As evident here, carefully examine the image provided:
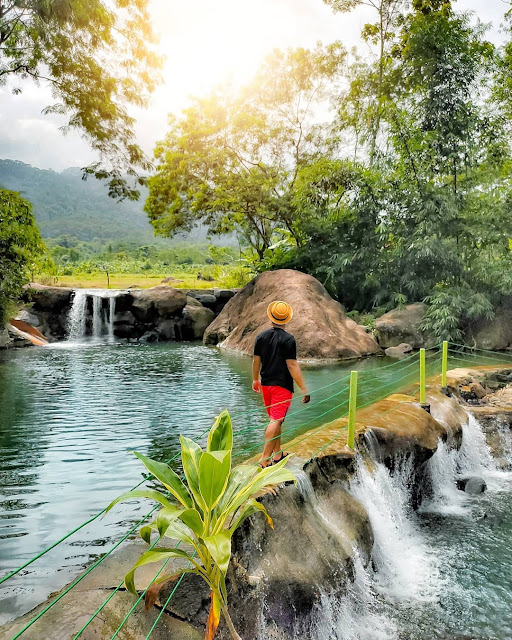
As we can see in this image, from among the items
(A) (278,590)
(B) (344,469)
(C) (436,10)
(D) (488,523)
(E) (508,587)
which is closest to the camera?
(A) (278,590)

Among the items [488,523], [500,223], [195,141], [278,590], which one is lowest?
[488,523]

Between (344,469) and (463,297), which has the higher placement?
(463,297)

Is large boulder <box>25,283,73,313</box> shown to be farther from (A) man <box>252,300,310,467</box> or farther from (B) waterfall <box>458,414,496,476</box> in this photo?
(A) man <box>252,300,310,467</box>

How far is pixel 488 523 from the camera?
5.78 metres

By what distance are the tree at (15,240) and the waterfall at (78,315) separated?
866 centimetres

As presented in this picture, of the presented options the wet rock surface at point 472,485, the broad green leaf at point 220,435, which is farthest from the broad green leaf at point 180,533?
the wet rock surface at point 472,485

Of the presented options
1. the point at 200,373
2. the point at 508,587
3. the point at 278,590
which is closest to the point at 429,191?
the point at 200,373

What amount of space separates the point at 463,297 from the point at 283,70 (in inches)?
536

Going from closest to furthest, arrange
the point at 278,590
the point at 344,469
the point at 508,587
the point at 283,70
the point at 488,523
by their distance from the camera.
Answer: the point at 278,590, the point at 508,587, the point at 344,469, the point at 488,523, the point at 283,70

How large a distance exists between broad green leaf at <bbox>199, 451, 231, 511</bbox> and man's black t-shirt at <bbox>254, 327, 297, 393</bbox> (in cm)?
194

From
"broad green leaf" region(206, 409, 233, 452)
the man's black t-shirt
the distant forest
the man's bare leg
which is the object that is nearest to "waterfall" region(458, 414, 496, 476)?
the man's bare leg

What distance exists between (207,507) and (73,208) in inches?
6084

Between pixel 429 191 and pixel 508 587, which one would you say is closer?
pixel 508 587

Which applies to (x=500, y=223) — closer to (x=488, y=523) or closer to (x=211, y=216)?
(x=211, y=216)
